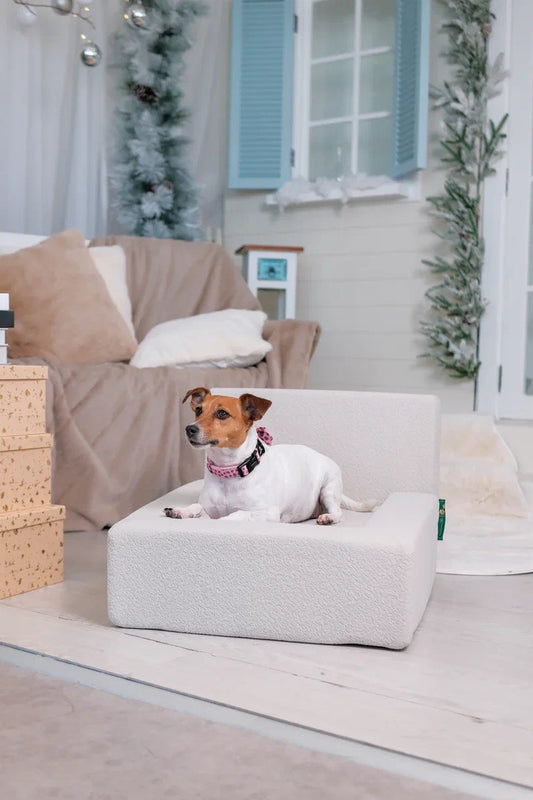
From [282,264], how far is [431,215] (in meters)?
0.77

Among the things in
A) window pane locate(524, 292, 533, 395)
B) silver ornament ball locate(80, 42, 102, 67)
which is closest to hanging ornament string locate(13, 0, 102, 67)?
silver ornament ball locate(80, 42, 102, 67)

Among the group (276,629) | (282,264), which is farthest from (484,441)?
(276,629)

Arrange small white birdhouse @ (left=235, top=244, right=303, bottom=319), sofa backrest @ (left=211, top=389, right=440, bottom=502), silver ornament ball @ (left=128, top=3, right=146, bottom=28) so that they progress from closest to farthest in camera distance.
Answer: sofa backrest @ (left=211, top=389, right=440, bottom=502) < silver ornament ball @ (left=128, top=3, right=146, bottom=28) < small white birdhouse @ (left=235, top=244, right=303, bottom=319)

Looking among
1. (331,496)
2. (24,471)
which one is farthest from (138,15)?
(331,496)

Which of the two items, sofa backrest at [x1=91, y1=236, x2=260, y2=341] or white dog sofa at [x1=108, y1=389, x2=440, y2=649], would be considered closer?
white dog sofa at [x1=108, y1=389, x2=440, y2=649]

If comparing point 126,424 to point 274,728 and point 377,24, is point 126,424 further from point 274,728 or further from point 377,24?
point 377,24

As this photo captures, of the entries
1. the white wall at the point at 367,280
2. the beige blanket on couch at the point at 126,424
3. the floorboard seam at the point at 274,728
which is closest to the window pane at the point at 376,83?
the white wall at the point at 367,280

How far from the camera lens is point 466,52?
4336mm

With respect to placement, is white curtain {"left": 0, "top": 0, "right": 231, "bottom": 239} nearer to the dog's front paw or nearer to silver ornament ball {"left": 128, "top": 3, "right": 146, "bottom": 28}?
silver ornament ball {"left": 128, "top": 3, "right": 146, "bottom": 28}

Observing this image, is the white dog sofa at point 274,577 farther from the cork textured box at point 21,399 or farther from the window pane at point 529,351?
the window pane at point 529,351

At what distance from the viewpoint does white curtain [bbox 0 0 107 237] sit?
436cm

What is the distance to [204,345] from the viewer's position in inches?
132

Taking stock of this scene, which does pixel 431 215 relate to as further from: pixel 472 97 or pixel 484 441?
pixel 484 441

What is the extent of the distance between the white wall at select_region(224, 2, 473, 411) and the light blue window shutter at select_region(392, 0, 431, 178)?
14 centimetres
